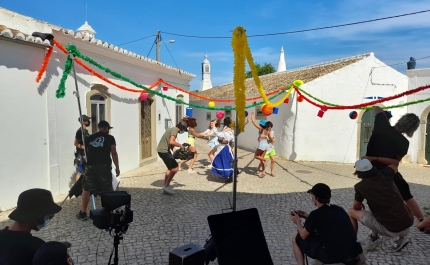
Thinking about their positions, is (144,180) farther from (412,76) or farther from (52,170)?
(412,76)

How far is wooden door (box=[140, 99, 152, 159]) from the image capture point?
9.54m

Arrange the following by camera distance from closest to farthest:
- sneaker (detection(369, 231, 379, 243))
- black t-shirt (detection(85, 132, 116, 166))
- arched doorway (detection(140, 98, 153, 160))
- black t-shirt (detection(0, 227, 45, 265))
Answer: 1. black t-shirt (detection(0, 227, 45, 265))
2. sneaker (detection(369, 231, 379, 243))
3. black t-shirt (detection(85, 132, 116, 166))
4. arched doorway (detection(140, 98, 153, 160))

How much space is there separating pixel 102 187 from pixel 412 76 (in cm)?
1235

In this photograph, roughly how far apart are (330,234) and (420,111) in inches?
442

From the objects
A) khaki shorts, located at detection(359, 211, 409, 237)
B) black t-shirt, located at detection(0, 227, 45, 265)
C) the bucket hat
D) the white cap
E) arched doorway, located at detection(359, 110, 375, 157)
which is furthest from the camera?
arched doorway, located at detection(359, 110, 375, 157)

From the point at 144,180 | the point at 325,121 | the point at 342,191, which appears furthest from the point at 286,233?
the point at 325,121

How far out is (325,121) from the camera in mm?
11500

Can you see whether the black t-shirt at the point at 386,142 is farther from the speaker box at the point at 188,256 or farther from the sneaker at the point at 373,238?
the speaker box at the point at 188,256

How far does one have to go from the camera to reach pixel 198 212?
17.6ft

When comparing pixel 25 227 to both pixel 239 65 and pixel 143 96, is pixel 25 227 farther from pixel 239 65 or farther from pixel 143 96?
pixel 143 96

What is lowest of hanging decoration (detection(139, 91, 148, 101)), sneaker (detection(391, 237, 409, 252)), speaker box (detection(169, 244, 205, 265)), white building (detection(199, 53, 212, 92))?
sneaker (detection(391, 237, 409, 252))

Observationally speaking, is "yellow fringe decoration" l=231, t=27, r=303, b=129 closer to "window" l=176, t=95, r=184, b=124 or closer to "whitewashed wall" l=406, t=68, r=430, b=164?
"window" l=176, t=95, r=184, b=124

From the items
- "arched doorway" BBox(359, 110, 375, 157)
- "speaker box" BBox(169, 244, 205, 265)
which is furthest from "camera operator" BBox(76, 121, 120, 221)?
"arched doorway" BBox(359, 110, 375, 157)

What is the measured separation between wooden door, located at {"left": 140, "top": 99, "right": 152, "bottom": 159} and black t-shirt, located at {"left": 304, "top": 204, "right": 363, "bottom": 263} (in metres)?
7.47
